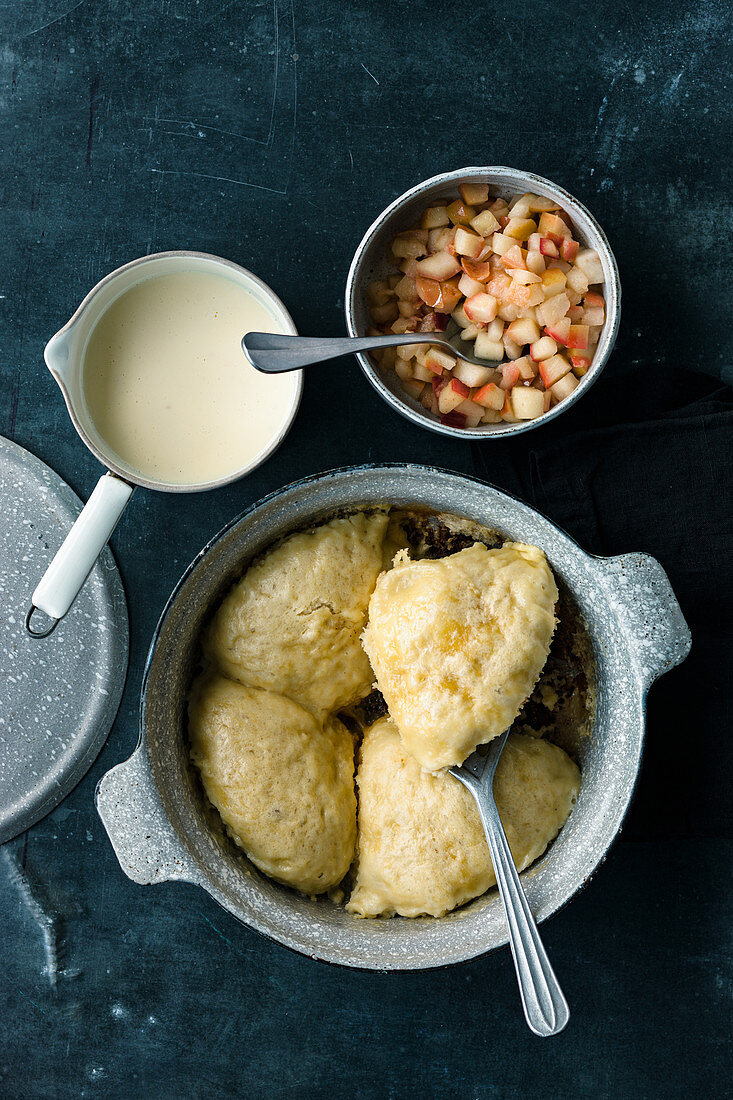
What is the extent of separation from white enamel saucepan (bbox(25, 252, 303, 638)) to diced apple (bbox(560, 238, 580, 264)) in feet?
1.28

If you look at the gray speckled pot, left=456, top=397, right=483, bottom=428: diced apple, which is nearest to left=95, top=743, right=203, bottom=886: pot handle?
the gray speckled pot

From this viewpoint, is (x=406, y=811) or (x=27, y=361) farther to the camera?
(x=27, y=361)

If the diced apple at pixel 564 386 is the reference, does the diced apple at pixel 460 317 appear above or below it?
above

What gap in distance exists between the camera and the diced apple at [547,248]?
3.77 feet

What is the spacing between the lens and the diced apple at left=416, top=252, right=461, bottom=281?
45.9 inches

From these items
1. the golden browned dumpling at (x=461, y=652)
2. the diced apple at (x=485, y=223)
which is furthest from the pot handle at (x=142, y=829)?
the diced apple at (x=485, y=223)

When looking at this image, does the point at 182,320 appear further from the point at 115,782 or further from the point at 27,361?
the point at 115,782

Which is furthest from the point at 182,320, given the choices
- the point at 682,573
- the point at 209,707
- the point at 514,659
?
the point at 682,573

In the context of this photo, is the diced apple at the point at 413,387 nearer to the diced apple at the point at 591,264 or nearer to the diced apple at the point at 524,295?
the diced apple at the point at 524,295

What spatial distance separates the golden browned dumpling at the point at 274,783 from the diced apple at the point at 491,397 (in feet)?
1.64

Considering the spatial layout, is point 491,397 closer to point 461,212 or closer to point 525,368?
point 525,368

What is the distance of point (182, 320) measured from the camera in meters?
1.19

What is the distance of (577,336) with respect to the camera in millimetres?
1147

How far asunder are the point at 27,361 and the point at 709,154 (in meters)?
1.11
